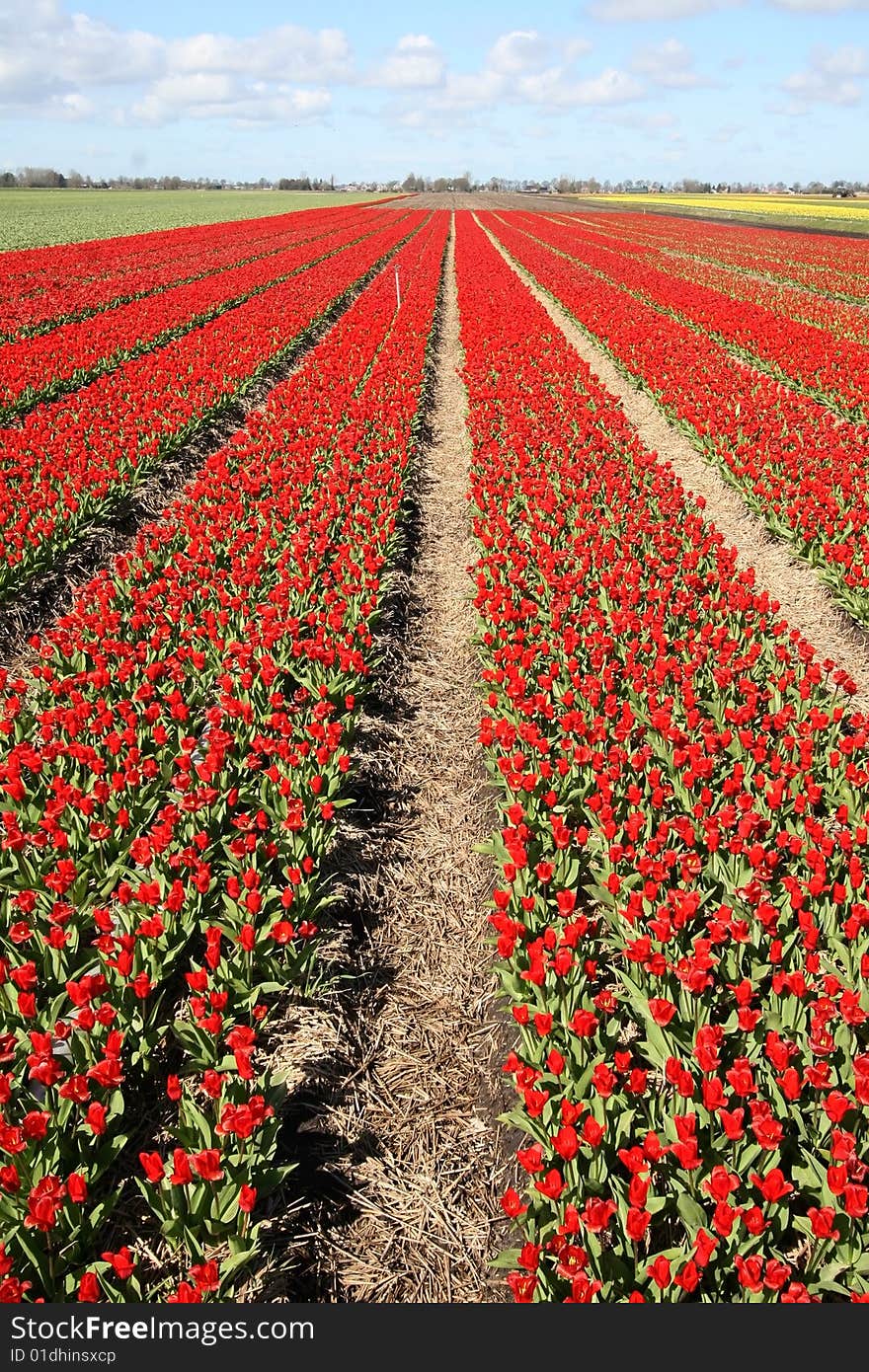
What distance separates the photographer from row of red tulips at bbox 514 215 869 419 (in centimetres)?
1566

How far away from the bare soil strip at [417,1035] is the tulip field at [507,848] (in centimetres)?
15

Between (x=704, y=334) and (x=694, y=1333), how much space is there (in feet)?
71.4

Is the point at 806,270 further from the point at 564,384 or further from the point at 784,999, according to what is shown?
the point at 784,999

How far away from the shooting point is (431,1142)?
11.8 feet

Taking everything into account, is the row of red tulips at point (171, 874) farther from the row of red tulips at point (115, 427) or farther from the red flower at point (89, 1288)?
the row of red tulips at point (115, 427)

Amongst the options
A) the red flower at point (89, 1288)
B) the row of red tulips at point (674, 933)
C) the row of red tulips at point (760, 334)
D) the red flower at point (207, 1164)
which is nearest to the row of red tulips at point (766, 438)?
the row of red tulips at point (760, 334)

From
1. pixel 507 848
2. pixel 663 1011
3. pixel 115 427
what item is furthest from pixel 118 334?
pixel 663 1011

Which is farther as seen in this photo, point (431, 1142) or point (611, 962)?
point (611, 962)

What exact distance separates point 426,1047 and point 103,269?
32692 millimetres

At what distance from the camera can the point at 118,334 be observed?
18.1 metres

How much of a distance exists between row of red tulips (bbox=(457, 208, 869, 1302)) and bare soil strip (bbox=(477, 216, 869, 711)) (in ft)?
3.49

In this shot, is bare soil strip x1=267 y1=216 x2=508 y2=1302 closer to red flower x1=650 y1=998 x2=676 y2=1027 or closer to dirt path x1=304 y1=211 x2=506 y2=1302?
dirt path x1=304 y1=211 x2=506 y2=1302

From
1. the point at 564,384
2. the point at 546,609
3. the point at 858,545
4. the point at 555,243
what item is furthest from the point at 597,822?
the point at 555,243

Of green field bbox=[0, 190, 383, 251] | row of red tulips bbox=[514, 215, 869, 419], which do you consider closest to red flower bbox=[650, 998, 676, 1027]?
row of red tulips bbox=[514, 215, 869, 419]
